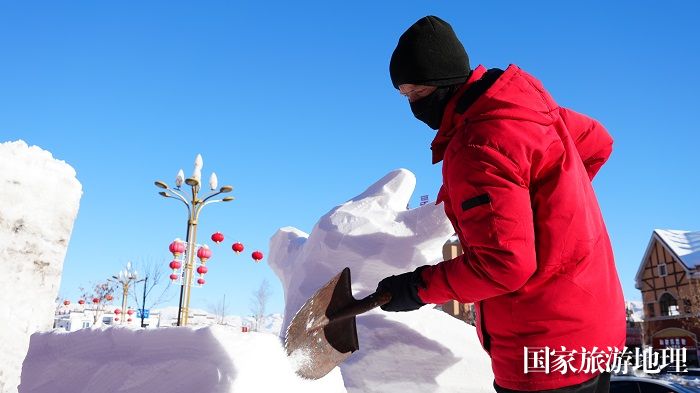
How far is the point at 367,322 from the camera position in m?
4.38

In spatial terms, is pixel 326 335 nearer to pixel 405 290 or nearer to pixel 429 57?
pixel 405 290

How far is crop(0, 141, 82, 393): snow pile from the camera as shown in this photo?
243 centimetres

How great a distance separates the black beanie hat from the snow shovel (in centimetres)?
80

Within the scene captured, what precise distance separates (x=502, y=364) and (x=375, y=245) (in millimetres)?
3232

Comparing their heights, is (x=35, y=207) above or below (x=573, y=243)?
above

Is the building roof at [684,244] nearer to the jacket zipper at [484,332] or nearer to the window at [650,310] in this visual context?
the window at [650,310]

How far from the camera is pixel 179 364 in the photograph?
6.38 ft

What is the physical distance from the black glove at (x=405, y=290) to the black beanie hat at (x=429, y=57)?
2.00ft

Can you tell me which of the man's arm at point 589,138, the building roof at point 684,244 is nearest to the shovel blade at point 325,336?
the man's arm at point 589,138

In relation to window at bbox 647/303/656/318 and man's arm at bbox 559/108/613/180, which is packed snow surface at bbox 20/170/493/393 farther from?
window at bbox 647/303/656/318

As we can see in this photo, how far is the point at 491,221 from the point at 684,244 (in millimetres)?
32326

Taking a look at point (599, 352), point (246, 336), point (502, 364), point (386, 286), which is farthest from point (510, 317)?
point (246, 336)

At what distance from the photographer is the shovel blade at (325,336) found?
2.03 metres

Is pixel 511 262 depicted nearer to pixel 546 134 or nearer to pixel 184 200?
pixel 546 134
